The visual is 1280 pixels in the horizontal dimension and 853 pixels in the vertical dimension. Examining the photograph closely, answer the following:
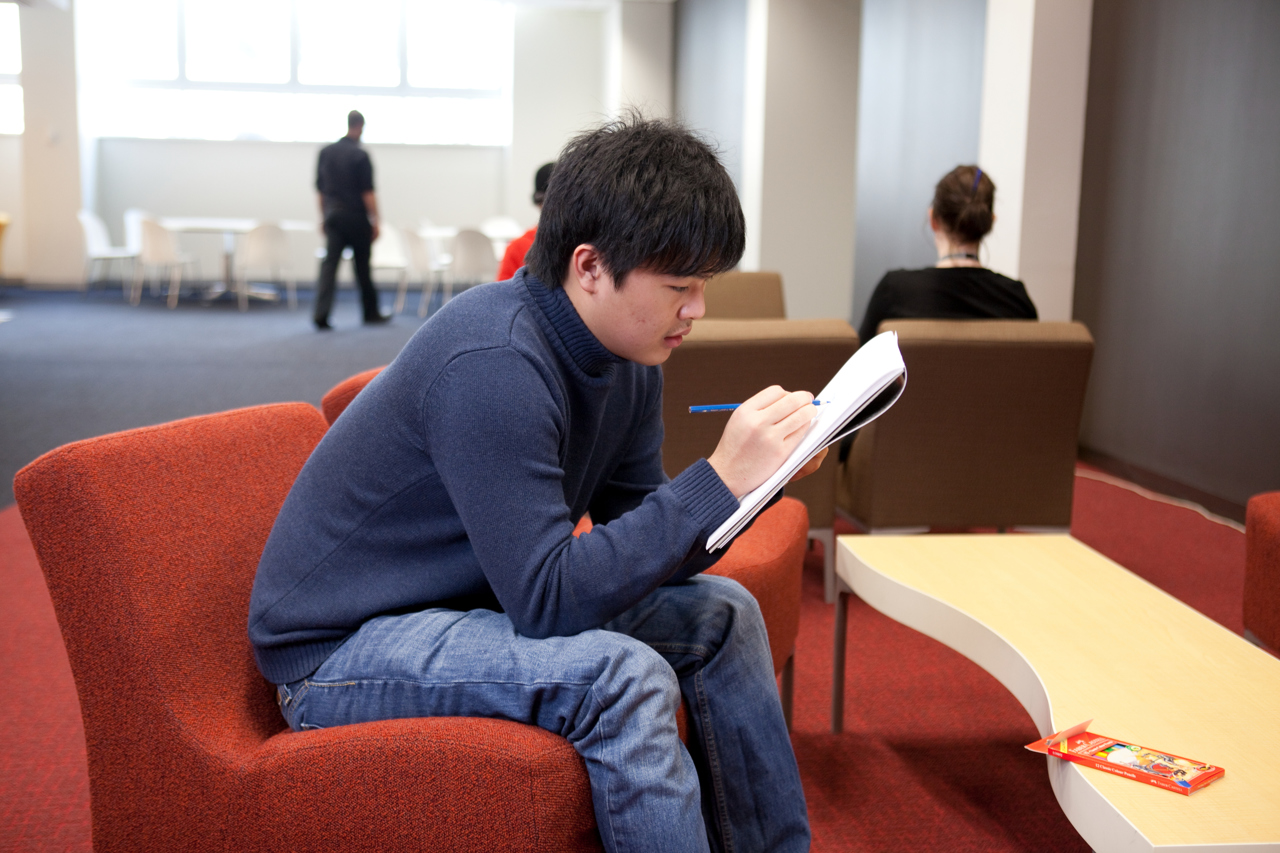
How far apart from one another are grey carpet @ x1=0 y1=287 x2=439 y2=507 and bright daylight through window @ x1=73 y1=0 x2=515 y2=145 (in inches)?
96.0

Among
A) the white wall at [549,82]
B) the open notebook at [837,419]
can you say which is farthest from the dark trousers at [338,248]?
the open notebook at [837,419]

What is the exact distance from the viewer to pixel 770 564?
1.85m

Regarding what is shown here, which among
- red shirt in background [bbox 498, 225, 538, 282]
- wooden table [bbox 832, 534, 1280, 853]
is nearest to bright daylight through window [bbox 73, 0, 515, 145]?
red shirt in background [bbox 498, 225, 538, 282]

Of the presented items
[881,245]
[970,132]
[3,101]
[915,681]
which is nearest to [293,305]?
[3,101]

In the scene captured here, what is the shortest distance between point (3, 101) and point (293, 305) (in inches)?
157

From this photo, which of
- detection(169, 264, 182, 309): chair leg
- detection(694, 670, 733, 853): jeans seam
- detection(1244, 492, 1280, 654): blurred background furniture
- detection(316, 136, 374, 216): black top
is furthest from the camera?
detection(169, 264, 182, 309): chair leg

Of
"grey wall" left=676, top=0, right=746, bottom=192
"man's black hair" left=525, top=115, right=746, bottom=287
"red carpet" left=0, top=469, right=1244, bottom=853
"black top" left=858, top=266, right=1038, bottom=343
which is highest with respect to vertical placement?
"grey wall" left=676, top=0, right=746, bottom=192

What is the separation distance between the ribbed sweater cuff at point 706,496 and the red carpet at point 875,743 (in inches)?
34.6

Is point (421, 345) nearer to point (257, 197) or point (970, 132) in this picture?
point (970, 132)

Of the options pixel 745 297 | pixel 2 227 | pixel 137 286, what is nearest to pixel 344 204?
pixel 137 286

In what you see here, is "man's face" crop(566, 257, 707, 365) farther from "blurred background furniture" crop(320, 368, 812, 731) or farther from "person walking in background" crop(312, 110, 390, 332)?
"person walking in background" crop(312, 110, 390, 332)

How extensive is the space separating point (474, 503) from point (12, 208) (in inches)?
490

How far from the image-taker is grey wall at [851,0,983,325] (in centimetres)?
549

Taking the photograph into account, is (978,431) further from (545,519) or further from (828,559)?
(545,519)
